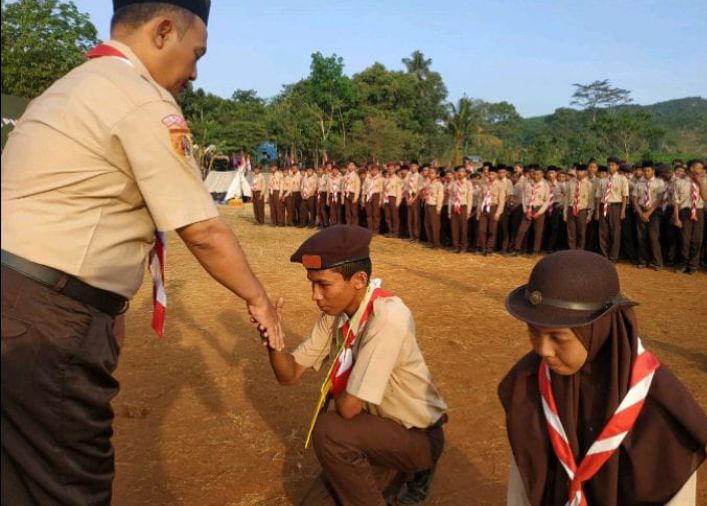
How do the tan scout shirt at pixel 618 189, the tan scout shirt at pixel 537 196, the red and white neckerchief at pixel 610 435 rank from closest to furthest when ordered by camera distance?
the red and white neckerchief at pixel 610 435 → the tan scout shirt at pixel 618 189 → the tan scout shirt at pixel 537 196

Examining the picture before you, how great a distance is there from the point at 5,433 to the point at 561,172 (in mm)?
13793

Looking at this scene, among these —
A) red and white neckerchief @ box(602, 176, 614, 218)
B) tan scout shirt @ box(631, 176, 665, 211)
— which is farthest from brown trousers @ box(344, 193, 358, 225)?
tan scout shirt @ box(631, 176, 665, 211)

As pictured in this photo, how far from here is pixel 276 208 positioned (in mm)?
20094

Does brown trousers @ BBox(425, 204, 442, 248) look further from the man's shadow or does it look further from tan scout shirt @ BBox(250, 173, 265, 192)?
the man's shadow

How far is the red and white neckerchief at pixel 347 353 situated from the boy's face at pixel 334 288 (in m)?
0.08

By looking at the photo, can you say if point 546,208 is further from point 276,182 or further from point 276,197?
point 276,182

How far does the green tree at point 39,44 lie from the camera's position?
13836 millimetres

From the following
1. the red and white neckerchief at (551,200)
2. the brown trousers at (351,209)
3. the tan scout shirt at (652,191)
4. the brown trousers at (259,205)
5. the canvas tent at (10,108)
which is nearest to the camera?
the canvas tent at (10,108)

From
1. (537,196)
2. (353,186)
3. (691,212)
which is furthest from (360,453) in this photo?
(353,186)

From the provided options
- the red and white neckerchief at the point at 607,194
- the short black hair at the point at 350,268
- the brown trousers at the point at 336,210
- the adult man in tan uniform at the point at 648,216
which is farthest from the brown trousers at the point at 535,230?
the short black hair at the point at 350,268

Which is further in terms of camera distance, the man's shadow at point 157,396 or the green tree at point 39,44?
the green tree at point 39,44

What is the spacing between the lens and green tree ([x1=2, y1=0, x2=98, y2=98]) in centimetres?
1384

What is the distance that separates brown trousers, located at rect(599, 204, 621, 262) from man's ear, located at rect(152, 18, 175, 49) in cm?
1175

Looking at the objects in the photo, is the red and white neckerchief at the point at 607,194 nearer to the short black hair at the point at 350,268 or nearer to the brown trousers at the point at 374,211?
the brown trousers at the point at 374,211
